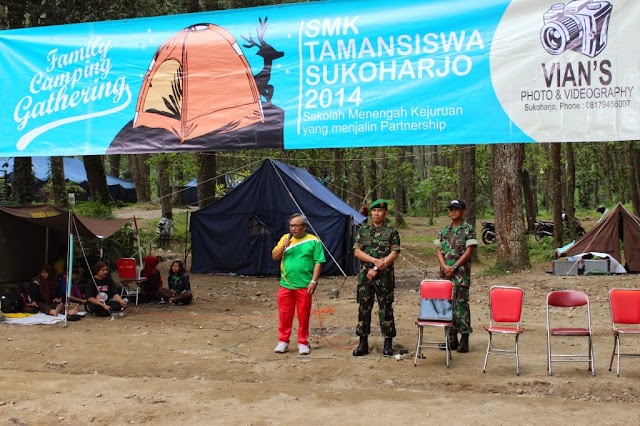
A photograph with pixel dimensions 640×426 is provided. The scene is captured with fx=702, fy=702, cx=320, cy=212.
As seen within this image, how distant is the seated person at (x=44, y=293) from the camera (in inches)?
428

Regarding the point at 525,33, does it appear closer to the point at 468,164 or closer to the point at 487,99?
the point at 487,99

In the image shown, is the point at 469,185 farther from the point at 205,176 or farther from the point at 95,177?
the point at 95,177

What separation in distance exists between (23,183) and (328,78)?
8.64 metres

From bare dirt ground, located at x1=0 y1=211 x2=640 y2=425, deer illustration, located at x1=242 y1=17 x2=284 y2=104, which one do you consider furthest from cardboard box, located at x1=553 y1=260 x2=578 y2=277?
deer illustration, located at x1=242 y1=17 x2=284 y2=104

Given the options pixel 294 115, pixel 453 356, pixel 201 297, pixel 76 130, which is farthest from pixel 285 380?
pixel 201 297

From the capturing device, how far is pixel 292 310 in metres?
7.92

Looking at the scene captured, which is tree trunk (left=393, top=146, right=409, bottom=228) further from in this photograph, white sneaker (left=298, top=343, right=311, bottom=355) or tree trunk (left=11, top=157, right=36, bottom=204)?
white sneaker (left=298, top=343, right=311, bottom=355)

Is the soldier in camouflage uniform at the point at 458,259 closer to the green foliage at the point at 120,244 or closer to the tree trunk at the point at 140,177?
the green foliage at the point at 120,244

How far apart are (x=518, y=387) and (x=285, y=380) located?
2194 mm

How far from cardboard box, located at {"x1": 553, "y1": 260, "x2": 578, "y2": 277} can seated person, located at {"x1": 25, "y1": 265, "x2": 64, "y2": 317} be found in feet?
32.1

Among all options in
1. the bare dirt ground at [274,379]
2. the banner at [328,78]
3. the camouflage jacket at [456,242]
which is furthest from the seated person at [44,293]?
the camouflage jacket at [456,242]

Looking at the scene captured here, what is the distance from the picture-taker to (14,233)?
12375mm

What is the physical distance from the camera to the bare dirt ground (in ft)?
18.6

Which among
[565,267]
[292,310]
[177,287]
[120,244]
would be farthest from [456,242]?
[120,244]
